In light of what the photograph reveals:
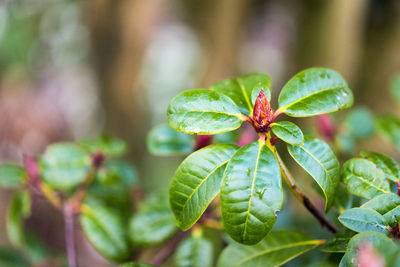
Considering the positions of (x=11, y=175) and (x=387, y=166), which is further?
(x=11, y=175)

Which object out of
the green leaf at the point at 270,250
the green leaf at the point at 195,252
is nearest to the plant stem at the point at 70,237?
the green leaf at the point at 195,252

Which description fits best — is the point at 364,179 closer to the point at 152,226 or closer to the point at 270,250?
the point at 270,250

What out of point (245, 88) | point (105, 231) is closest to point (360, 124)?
point (245, 88)

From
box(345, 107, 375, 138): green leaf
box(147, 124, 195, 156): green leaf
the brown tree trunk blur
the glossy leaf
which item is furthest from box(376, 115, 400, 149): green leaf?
the brown tree trunk blur

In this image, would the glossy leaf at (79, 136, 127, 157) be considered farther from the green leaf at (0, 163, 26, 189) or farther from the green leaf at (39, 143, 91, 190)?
the green leaf at (0, 163, 26, 189)

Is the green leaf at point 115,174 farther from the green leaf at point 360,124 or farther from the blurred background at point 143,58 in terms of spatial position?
the green leaf at point 360,124
